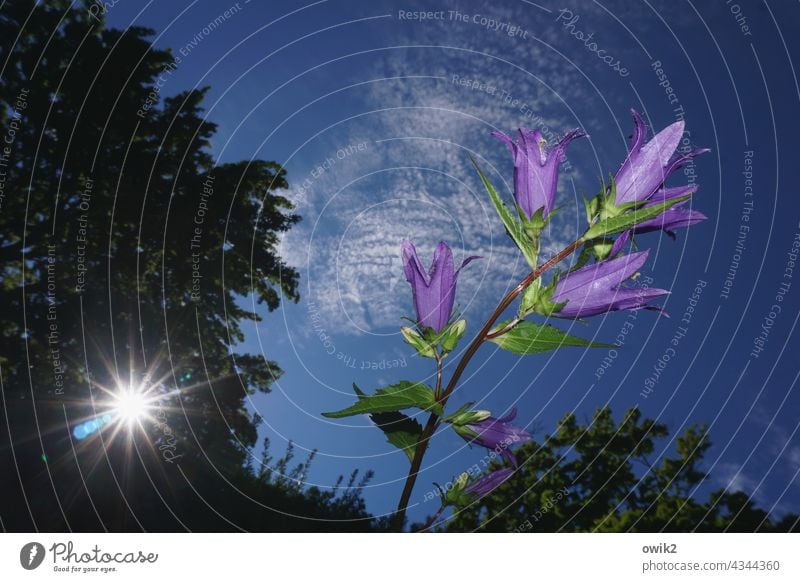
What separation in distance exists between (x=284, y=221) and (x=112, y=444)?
530cm

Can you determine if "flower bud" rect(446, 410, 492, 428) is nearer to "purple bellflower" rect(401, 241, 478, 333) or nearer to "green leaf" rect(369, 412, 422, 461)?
"green leaf" rect(369, 412, 422, 461)

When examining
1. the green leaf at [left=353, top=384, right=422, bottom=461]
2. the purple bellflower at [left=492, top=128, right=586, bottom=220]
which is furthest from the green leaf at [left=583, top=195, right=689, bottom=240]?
the green leaf at [left=353, top=384, right=422, bottom=461]

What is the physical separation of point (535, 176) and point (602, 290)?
0.32 meters

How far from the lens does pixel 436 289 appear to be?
1.16 meters

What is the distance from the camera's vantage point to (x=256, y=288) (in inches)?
436

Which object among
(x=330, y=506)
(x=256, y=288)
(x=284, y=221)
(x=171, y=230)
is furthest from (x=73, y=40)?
(x=330, y=506)

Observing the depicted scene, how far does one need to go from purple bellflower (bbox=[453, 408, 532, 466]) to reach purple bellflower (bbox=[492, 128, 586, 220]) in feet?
1.53

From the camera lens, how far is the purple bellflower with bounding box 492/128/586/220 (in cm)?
115
